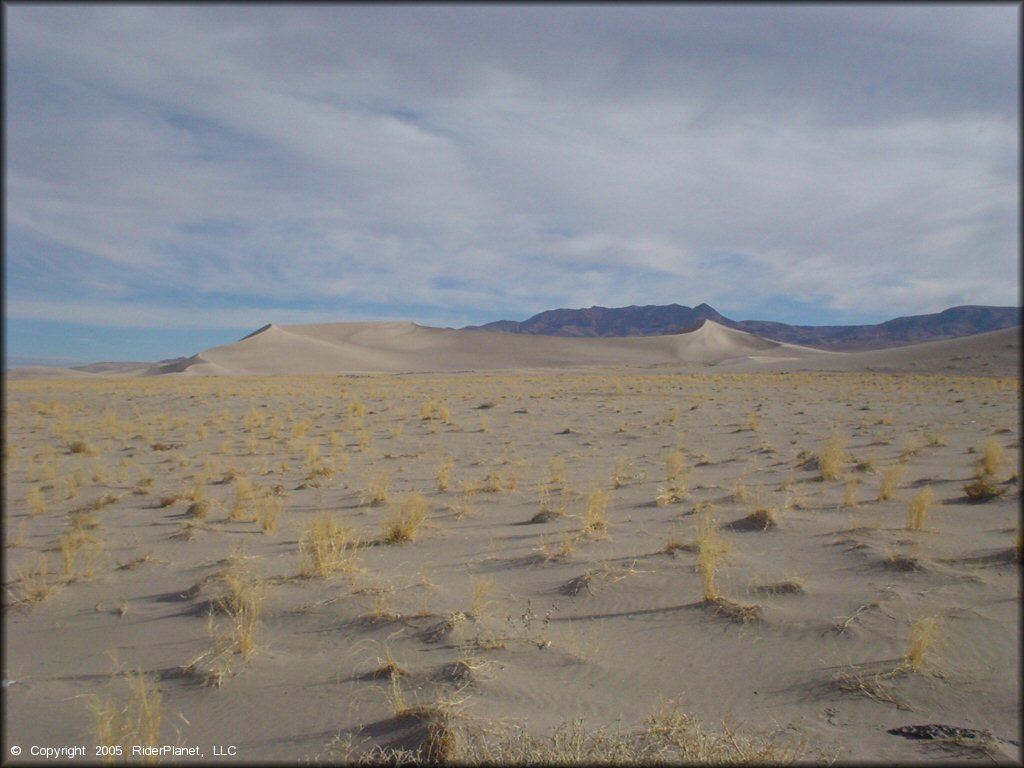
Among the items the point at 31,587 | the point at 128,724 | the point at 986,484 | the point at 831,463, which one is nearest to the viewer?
the point at 128,724

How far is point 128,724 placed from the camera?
11.0 feet

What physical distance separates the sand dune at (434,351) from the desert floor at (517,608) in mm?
102325

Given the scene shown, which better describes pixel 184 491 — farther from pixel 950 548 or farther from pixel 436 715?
pixel 950 548

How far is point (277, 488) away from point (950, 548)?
893cm

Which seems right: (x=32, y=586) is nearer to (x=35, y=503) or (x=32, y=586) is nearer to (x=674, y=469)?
(x=35, y=503)

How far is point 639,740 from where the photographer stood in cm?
333

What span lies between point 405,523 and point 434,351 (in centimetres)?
14118

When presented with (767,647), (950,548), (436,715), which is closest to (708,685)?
(767,647)

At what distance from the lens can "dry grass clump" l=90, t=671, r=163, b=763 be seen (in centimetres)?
319

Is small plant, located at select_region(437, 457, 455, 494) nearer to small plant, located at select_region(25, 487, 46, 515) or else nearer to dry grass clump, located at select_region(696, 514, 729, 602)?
dry grass clump, located at select_region(696, 514, 729, 602)

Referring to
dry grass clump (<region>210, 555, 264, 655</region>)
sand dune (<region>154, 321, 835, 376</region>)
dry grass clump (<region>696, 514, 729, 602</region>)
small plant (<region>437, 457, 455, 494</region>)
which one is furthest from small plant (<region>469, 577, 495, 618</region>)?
sand dune (<region>154, 321, 835, 376</region>)

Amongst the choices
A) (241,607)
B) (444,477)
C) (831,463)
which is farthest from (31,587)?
(831,463)

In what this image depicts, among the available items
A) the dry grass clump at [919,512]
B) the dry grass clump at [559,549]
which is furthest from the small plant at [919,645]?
the dry grass clump at [919,512]

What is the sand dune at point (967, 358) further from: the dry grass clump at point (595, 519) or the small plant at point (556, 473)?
the dry grass clump at point (595, 519)
